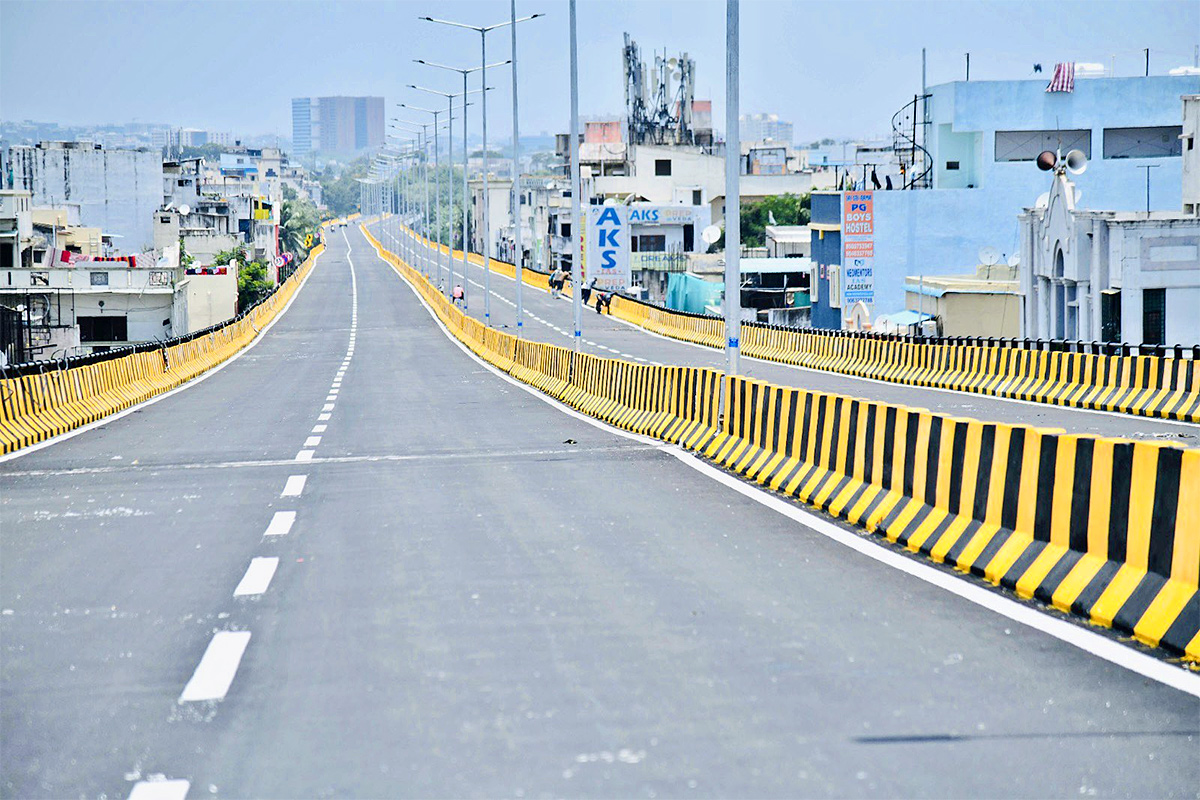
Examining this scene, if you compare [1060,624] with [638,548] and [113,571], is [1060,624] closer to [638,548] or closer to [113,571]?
[638,548]

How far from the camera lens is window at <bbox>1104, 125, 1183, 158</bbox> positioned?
68.8 metres

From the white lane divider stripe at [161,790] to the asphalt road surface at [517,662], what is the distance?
16 mm

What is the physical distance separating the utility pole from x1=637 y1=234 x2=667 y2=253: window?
9103 cm

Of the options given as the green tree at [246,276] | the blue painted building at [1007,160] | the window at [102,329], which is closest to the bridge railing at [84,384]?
the window at [102,329]

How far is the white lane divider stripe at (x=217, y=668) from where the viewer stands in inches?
274

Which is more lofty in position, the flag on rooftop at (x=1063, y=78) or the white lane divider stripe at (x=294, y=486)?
the flag on rooftop at (x=1063, y=78)

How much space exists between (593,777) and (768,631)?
100 inches

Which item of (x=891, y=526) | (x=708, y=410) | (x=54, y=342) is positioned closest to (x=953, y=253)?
(x=54, y=342)

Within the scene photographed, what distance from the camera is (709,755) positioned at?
5.90m

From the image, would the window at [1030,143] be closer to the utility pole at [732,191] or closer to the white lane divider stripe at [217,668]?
the utility pole at [732,191]

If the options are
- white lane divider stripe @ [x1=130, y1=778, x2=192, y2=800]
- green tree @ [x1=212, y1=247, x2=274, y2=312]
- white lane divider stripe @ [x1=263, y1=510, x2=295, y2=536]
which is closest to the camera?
white lane divider stripe @ [x1=130, y1=778, x2=192, y2=800]

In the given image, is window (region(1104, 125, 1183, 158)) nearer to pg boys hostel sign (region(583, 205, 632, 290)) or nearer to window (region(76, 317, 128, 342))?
pg boys hostel sign (region(583, 205, 632, 290))

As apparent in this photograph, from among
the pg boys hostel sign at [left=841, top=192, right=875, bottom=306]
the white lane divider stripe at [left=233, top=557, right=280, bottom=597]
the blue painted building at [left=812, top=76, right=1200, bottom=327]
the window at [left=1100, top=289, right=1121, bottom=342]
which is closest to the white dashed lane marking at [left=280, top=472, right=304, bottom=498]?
the white lane divider stripe at [left=233, top=557, right=280, bottom=597]

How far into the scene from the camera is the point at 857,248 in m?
55.7
